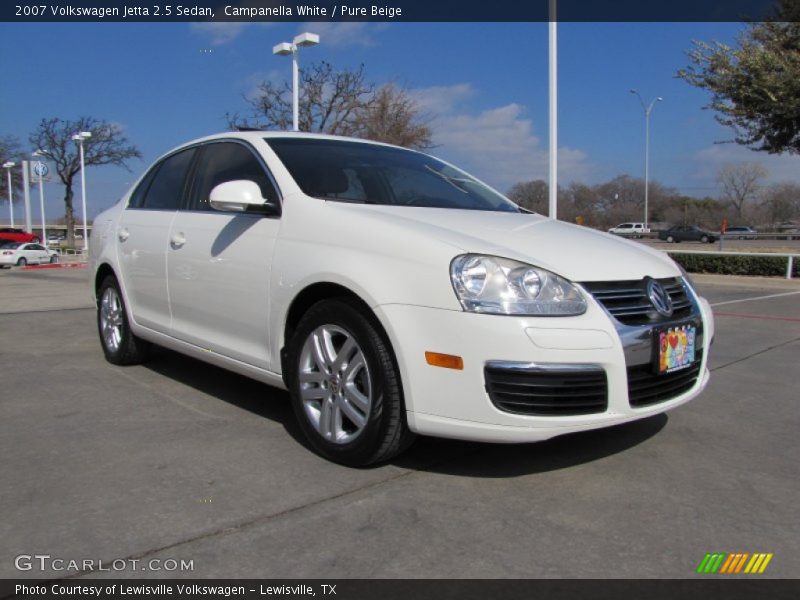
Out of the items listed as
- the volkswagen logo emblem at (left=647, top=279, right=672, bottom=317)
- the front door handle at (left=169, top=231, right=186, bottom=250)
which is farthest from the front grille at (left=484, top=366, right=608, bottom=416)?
the front door handle at (left=169, top=231, right=186, bottom=250)

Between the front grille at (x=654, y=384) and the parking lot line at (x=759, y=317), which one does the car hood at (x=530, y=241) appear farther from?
the parking lot line at (x=759, y=317)

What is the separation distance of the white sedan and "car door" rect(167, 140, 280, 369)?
31.9 m

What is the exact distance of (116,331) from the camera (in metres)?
5.22

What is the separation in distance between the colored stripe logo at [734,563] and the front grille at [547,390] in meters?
0.68

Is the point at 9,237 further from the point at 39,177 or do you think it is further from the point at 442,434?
the point at 442,434

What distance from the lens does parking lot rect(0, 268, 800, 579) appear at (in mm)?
2324

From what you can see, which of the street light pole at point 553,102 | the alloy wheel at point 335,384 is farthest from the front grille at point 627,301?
the street light pole at point 553,102

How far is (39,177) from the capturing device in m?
42.1

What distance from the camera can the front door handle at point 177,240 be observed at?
4.16 metres

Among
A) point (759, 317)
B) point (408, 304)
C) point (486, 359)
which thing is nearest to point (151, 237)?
point (408, 304)

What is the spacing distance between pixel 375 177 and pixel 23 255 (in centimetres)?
3304

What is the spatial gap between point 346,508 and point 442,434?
1.61 feet

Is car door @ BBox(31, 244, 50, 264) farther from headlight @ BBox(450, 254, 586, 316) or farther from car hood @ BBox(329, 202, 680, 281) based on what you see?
headlight @ BBox(450, 254, 586, 316)
